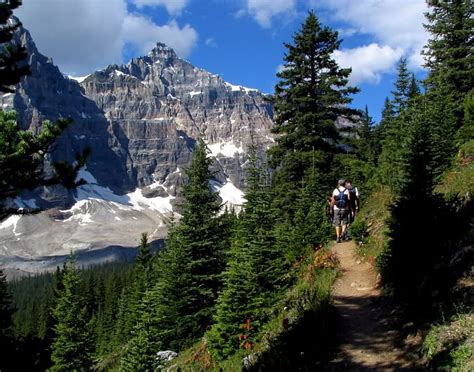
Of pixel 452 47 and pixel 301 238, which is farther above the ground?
pixel 452 47

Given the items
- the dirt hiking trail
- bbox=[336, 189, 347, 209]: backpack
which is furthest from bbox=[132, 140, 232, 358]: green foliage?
the dirt hiking trail

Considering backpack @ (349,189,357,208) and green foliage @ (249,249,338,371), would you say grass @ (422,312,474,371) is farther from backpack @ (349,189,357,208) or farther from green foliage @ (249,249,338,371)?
backpack @ (349,189,357,208)

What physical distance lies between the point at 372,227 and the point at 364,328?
704 cm

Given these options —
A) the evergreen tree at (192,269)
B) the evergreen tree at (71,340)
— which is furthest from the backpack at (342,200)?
the evergreen tree at (71,340)

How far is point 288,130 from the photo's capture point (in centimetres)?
2480

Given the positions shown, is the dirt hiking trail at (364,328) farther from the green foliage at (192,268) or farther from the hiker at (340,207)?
the green foliage at (192,268)

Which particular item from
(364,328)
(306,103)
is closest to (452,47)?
(306,103)

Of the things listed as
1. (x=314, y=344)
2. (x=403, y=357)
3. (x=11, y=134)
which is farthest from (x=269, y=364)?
(x=11, y=134)

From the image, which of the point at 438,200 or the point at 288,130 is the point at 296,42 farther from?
the point at 438,200

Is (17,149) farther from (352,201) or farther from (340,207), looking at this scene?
(352,201)

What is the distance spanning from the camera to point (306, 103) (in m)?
24.5

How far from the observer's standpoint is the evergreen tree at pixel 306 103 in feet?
79.3

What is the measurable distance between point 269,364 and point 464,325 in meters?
3.23

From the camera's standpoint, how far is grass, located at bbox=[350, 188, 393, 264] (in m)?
13.2
